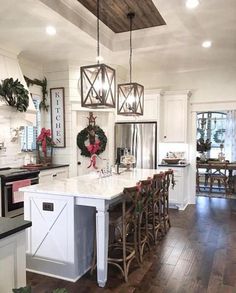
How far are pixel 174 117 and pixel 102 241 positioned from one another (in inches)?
162

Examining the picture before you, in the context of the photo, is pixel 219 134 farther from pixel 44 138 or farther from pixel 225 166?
pixel 44 138

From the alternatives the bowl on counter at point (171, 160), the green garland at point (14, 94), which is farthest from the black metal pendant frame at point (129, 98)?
the bowl on counter at point (171, 160)

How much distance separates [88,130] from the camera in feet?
19.7

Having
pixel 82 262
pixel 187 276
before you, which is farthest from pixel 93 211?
pixel 187 276

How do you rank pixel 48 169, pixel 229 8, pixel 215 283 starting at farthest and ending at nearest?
pixel 48 169 < pixel 229 8 < pixel 215 283

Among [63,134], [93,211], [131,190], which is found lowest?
[93,211]

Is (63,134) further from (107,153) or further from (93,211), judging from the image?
(93,211)

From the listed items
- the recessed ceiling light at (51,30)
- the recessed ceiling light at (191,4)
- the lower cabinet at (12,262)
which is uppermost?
the recessed ceiling light at (191,4)

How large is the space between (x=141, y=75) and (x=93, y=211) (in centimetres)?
439

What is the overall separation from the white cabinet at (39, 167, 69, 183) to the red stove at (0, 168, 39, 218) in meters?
0.50

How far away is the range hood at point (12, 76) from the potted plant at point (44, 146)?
0.46 meters

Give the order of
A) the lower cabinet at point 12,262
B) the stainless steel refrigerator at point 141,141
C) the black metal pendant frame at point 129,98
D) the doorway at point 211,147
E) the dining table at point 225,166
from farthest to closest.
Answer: the doorway at point 211,147, the dining table at point 225,166, the stainless steel refrigerator at point 141,141, the black metal pendant frame at point 129,98, the lower cabinet at point 12,262

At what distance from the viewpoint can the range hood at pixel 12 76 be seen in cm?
456

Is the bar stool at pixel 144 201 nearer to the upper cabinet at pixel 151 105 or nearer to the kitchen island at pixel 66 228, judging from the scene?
the kitchen island at pixel 66 228
